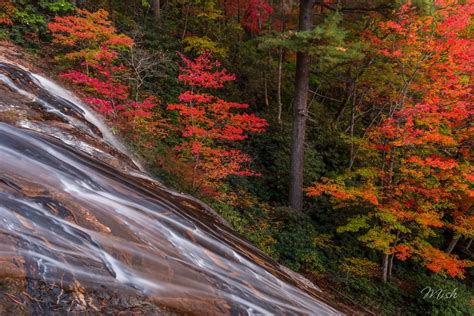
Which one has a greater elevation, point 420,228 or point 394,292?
point 420,228

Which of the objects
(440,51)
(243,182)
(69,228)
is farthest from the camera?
(243,182)

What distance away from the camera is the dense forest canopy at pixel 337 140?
816cm

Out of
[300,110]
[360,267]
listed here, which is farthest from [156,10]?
[360,267]

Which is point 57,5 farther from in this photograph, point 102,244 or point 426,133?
point 426,133

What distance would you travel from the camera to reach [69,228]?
11.2 feet

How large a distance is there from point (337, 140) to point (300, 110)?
440 centimetres

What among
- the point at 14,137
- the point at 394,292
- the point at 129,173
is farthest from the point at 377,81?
the point at 14,137

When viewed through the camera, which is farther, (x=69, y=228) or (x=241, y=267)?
(x=241, y=267)

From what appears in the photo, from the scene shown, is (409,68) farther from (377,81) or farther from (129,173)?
(129,173)

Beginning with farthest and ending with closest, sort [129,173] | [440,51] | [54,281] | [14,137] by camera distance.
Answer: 1. [440,51]
2. [129,173]
3. [14,137]
4. [54,281]

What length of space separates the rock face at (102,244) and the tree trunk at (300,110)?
4924 mm

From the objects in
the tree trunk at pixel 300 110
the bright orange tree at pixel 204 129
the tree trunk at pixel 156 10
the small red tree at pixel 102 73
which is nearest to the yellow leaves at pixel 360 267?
the tree trunk at pixel 300 110

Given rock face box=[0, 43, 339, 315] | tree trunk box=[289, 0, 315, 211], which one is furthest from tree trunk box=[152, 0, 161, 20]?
rock face box=[0, 43, 339, 315]

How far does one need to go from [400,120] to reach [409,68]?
202cm
